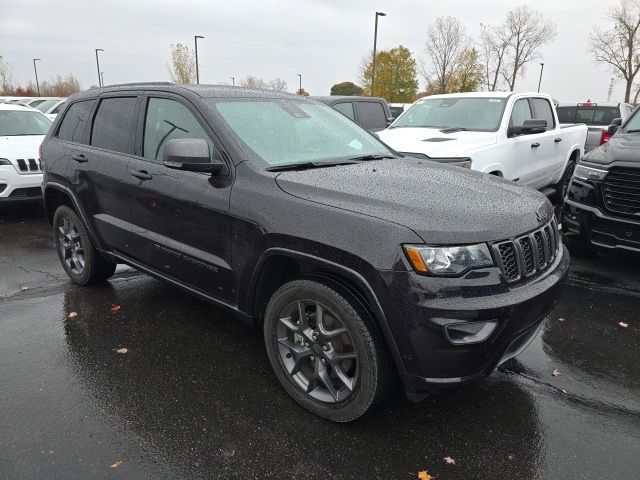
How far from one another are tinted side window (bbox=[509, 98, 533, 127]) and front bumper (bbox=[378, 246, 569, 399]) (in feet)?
16.8

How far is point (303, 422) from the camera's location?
9.23 ft

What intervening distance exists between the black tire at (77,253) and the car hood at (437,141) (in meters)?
3.65

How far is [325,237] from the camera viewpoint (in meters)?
2.55

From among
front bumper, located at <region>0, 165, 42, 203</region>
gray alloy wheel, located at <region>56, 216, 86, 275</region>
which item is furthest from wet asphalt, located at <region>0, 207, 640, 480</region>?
front bumper, located at <region>0, 165, 42, 203</region>

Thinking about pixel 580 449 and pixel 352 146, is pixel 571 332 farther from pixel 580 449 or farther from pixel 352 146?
pixel 352 146

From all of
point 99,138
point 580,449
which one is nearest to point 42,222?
point 99,138

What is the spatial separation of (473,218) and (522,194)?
2.53 ft

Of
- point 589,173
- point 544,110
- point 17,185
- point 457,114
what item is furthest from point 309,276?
point 544,110

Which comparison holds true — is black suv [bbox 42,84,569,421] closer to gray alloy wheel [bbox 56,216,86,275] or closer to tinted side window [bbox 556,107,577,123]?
gray alloy wheel [bbox 56,216,86,275]

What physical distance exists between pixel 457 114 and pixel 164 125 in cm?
478

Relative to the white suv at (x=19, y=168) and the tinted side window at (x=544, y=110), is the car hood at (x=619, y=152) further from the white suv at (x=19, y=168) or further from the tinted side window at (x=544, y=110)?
the white suv at (x=19, y=168)

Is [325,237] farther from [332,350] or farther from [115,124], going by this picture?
[115,124]

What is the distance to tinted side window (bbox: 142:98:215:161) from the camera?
3.42 metres

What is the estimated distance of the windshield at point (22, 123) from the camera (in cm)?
871
